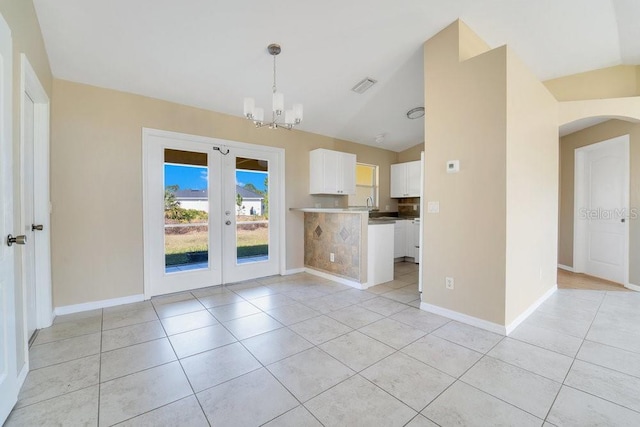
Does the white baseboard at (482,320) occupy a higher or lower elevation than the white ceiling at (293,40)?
lower

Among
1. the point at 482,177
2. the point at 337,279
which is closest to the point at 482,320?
the point at 482,177

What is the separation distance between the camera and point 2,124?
145 cm

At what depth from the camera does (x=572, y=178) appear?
4875 millimetres

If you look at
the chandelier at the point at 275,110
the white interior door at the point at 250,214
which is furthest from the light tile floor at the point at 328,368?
the chandelier at the point at 275,110

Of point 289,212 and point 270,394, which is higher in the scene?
point 289,212

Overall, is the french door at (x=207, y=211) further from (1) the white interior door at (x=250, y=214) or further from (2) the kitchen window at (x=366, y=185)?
(2) the kitchen window at (x=366, y=185)

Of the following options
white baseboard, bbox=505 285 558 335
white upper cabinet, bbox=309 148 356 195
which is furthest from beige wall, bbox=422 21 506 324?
white upper cabinet, bbox=309 148 356 195

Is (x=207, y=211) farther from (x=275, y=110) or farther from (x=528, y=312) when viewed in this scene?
(x=528, y=312)

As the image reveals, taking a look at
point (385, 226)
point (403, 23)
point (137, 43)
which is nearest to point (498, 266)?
point (385, 226)

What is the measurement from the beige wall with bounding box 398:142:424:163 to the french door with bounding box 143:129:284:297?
10.6 feet

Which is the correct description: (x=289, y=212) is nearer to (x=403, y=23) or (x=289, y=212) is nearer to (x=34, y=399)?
(x=403, y=23)

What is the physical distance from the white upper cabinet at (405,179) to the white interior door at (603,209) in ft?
8.65

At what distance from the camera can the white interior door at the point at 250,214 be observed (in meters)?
4.07

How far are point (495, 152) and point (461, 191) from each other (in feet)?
1.47
